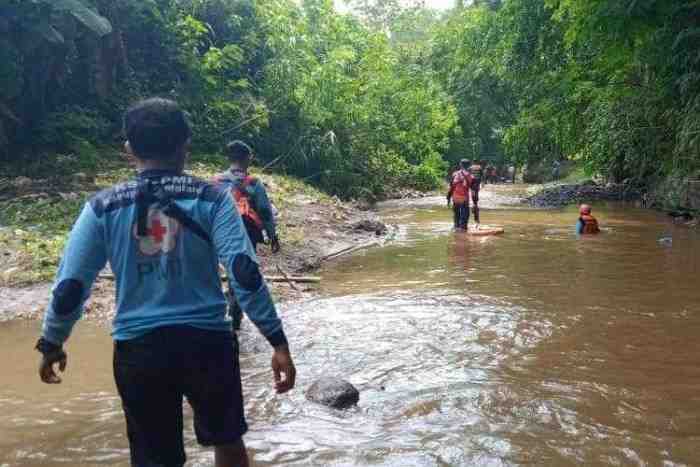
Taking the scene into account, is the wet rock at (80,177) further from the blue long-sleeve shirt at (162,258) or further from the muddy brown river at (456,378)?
the blue long-sleeve shirt at (162,258)

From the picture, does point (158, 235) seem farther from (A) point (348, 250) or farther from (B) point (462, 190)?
(B) point (462, 190)

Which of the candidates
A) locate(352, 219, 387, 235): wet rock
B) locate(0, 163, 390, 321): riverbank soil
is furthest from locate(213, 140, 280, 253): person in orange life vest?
locate(352, 219, 387, 235): wet rock

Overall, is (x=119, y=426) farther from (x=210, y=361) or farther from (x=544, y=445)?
(x=544, y=445)

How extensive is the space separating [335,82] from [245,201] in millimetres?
17089

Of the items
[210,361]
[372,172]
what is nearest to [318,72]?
[372,172]

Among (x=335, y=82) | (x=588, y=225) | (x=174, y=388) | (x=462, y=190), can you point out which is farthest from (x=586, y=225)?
(x=174, y=388)

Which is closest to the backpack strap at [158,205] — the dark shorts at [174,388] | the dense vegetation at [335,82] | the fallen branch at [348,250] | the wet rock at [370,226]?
the dark shorts at [174,388]

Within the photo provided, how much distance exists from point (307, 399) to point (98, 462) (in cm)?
152

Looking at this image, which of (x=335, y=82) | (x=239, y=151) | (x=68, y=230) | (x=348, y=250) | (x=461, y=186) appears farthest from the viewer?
(x=335, y=82)

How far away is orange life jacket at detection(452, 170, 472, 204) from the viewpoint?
15242mm

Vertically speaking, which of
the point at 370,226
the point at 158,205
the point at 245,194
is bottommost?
the point at 370,226

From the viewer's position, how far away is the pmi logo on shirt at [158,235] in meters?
2.66

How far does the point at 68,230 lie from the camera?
34.8 ft

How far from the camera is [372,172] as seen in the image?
1019 inches
